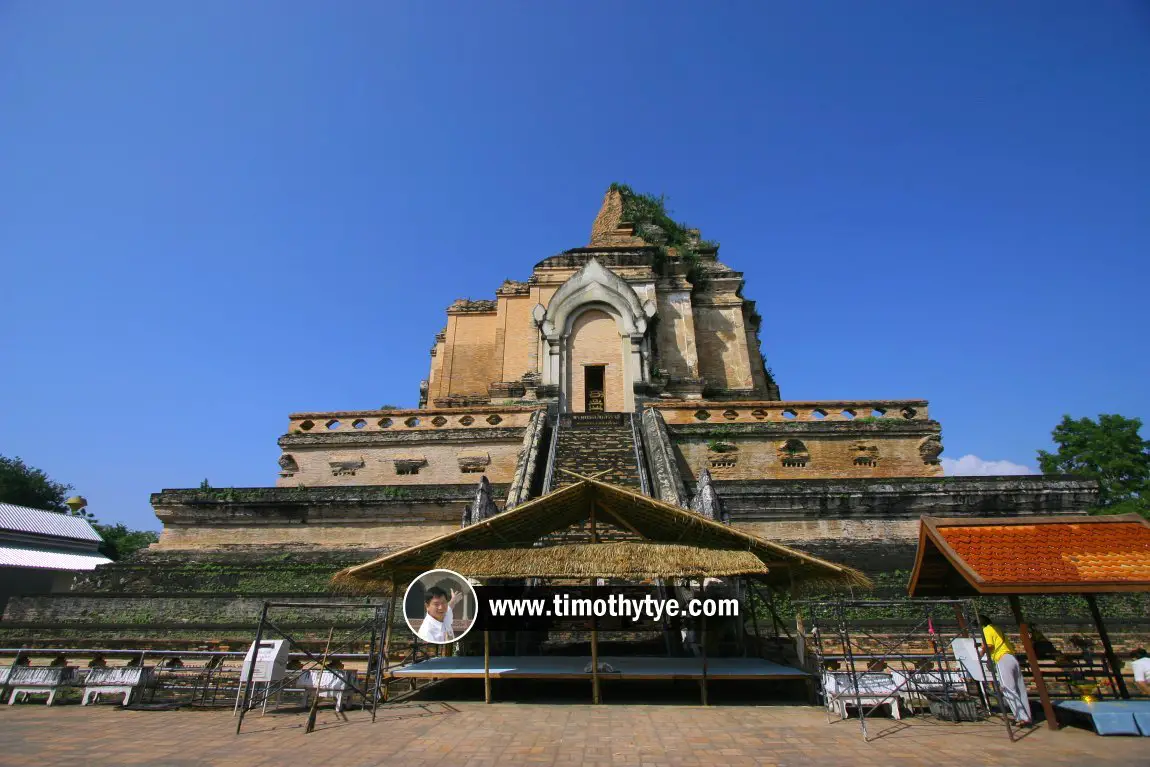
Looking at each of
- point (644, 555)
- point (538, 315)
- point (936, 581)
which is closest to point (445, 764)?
point (644, 555)

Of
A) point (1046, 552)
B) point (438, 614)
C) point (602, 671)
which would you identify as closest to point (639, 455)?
point (602, 671)

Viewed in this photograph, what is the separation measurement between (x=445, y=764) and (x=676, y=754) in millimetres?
1954

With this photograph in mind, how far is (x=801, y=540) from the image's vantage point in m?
13.1

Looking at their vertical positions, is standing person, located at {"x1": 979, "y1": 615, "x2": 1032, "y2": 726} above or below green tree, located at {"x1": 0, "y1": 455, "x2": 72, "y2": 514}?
below

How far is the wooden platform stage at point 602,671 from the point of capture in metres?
Result: 7.26

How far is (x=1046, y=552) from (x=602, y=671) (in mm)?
5156

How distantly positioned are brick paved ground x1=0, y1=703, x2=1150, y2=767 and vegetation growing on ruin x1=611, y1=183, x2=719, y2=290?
2120 centimetres

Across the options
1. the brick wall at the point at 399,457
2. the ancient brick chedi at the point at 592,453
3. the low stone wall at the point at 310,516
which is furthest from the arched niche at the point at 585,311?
the low stone wall at the point at 310,516

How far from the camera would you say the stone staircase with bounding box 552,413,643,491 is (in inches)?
559

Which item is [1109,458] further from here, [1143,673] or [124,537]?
[124,537]

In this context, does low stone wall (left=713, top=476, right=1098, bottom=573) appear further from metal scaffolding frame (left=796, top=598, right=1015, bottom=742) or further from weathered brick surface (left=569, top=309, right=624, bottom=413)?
weathered brick surface (left=569, top=309, right=624, bottom=413)

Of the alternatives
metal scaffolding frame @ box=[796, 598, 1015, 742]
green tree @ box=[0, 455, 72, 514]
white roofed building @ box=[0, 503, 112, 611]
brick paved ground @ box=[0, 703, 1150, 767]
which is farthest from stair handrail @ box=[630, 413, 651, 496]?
green tree @ box=[0, 455, 72, 514]

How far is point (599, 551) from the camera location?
7422 mm

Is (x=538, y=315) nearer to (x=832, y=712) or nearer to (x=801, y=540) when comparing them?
(x=801, y=540)
